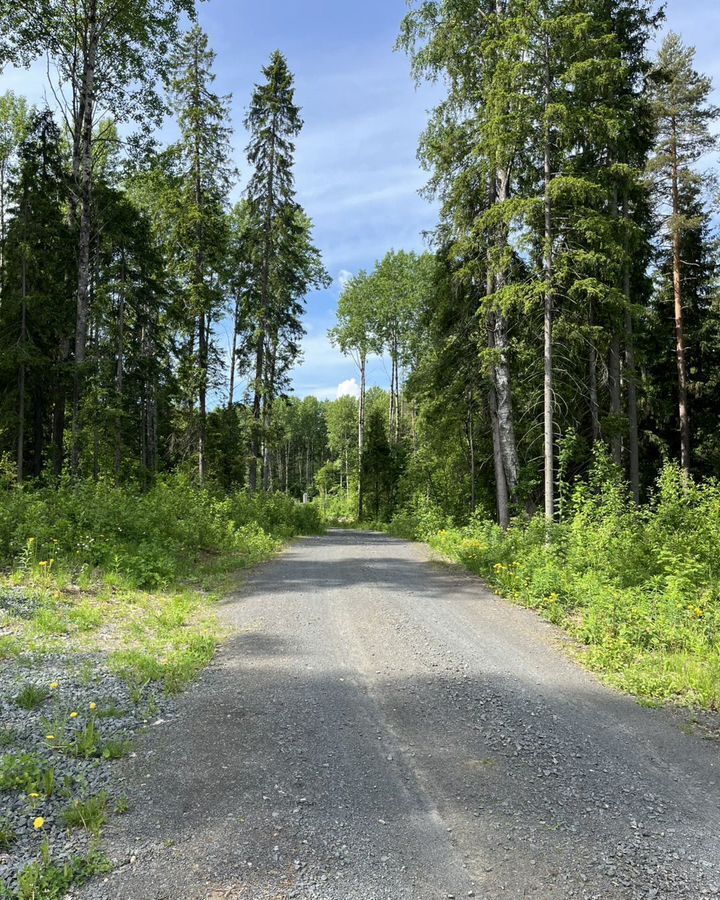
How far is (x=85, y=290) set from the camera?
12500mm

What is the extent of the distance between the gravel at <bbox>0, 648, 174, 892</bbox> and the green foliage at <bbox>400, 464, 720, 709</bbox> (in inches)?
167

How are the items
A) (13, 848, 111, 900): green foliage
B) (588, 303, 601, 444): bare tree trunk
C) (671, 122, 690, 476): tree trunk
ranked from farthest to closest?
(671, 122, 690, 476): tree trunk
(588, 303, 601, 444): bare tree trunk
(13, 848, 111, 900): green foliage

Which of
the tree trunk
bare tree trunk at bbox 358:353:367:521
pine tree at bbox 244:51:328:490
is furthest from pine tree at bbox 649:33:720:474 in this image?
bare tree trunk at bbox 358:353:367:521

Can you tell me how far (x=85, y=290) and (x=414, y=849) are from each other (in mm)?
13272

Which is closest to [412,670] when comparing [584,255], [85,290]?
[584,255]

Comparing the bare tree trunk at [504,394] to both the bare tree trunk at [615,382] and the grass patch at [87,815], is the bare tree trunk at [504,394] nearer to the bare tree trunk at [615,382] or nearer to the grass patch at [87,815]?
the bare tree trunk at [615,382]

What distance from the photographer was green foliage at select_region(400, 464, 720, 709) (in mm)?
5105

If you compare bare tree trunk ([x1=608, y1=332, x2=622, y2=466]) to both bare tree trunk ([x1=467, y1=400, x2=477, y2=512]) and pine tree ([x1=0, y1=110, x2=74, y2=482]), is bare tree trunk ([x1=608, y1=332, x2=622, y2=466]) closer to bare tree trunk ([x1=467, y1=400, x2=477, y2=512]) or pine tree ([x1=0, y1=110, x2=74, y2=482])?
bare tree trunk ([x1=467, y1=400, x2=477, y2=512])

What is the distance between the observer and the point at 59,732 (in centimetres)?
355

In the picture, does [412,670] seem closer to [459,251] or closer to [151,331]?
[459,251]

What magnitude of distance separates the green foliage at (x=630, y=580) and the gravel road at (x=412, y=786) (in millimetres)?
638

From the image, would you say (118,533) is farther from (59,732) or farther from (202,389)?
(202,389)

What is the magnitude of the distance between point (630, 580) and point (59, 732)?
714 cm

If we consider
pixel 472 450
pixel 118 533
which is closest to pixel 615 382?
pixel 472 450
